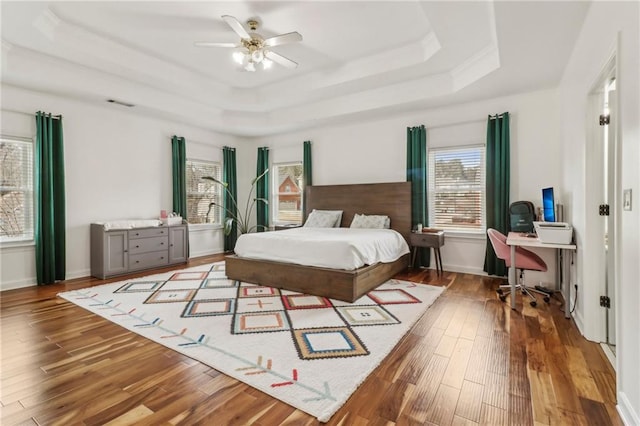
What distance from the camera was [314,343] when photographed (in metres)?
2.46

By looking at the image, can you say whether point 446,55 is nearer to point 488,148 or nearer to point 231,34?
point 488,148

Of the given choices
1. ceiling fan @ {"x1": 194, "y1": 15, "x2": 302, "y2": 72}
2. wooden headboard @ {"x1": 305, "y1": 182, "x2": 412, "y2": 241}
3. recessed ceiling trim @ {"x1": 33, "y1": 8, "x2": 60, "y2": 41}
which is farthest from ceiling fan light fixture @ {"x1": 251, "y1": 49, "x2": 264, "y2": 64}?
wooden headboard @ {"x1": 305, "y1": 182, "x2": 412, "y2": 241}

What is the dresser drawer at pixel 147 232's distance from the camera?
4914 millimetres

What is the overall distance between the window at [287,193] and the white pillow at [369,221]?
183 centimetres

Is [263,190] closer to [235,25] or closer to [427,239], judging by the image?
[427,239]

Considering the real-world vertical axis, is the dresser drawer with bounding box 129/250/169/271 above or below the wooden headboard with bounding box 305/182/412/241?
below

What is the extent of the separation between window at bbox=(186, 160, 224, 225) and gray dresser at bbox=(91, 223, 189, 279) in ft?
2.95

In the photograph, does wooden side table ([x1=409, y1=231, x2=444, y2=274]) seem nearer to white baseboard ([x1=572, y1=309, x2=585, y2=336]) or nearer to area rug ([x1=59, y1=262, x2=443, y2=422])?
area rug ([x1=59, y1=262, x2=443, y2=422])

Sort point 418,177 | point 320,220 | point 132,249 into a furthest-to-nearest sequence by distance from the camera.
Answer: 1. point 320,220
2. point 418,177
3. point 132,249

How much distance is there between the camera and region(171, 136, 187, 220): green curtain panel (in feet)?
19.3

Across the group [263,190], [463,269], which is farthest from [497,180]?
[263,190]

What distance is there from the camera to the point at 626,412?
62.6 inches

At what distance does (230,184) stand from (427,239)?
4.46 metres

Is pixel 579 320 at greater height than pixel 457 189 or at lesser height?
lesser
